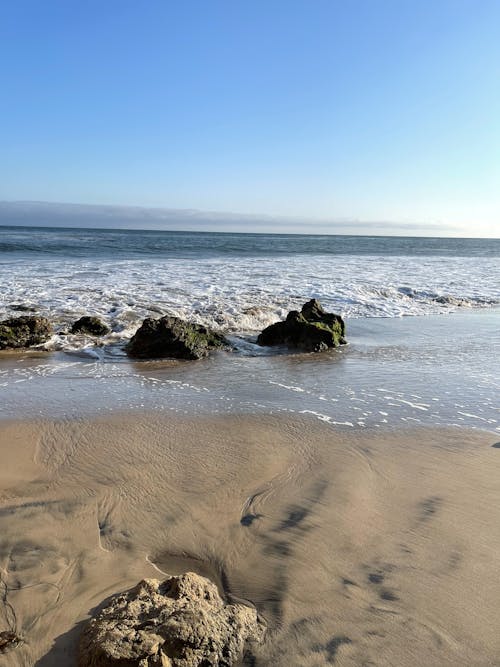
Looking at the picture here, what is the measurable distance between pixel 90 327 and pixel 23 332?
1002mm

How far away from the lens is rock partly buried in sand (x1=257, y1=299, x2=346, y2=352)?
24.3 feet

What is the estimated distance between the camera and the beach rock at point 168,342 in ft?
22.2

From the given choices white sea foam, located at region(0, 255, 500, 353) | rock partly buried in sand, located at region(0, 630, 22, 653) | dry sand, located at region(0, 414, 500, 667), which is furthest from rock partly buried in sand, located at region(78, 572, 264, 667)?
white sea foam, located at region(0, 255, 500, 353)

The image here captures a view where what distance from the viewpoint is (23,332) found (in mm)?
7297

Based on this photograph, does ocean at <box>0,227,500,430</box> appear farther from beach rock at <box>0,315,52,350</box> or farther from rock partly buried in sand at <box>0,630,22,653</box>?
rock partly buried in sand at <box>0,630,22,653</box>

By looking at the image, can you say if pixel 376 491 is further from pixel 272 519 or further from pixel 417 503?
pixel 272 519

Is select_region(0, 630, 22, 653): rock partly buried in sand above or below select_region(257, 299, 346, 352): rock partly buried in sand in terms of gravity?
below

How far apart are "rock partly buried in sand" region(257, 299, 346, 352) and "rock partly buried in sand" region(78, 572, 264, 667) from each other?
211 inches

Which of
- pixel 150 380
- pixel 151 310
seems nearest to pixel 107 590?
pixel 150 380

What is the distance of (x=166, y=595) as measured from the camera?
82.7 inches

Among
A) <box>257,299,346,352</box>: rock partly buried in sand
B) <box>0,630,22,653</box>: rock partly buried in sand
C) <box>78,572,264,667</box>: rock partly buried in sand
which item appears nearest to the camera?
<box>78,572,264,667</box>: rock partly buried in sand

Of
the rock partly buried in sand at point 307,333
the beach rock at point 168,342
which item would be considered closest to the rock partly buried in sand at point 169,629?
the beach rock at point 168,342

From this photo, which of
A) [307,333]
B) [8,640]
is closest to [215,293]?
[307,333]

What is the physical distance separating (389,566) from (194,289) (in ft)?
34.9
